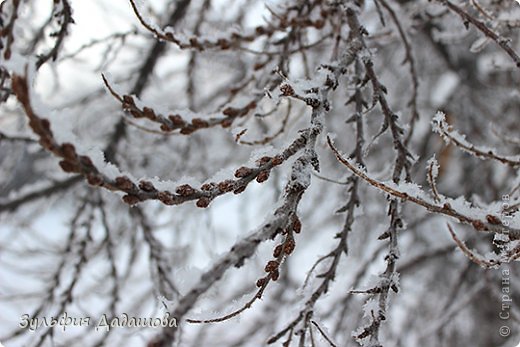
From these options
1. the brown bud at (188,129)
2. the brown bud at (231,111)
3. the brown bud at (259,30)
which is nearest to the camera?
the brown bud at (188,129)

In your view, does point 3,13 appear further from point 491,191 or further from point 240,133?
point 491,191

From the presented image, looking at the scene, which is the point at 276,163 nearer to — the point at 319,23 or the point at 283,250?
the point at 283,250

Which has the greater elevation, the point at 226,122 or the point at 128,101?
the point at 226,122

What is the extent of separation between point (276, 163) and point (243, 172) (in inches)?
2.1

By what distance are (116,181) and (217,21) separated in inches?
104

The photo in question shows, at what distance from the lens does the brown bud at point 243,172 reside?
83 centimetres

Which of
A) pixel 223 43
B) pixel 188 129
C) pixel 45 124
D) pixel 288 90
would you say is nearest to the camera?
pixel 45 124

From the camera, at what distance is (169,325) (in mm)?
692

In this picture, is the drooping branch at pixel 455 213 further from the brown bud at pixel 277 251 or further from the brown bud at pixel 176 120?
the brown bud at pixel 176 120

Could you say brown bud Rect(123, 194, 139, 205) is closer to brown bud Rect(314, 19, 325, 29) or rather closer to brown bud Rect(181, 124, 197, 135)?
brown bud Rect(181, 124, 197, 135)

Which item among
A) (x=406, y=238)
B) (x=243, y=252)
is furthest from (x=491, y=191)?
(x=243, y=252)

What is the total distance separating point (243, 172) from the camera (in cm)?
83

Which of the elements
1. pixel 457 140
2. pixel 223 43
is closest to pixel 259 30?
pixel 223 43

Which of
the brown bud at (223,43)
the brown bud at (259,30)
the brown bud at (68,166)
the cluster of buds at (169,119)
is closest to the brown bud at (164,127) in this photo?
the cluster of buds at (169,119)
